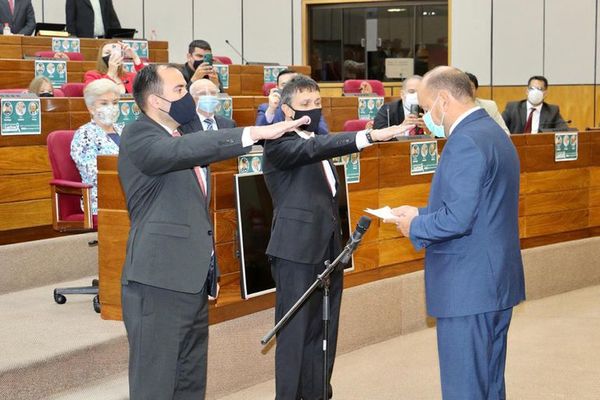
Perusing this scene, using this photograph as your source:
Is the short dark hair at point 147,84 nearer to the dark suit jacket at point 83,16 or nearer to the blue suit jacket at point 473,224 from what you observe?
the blue suit jacket at point 473,224

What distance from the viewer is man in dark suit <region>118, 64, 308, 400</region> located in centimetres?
329

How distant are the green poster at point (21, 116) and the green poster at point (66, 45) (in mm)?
4371

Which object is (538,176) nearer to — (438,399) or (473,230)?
(438,399)

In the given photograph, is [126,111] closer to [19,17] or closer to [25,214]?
[25,214]

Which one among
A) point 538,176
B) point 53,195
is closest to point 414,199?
point 538,176

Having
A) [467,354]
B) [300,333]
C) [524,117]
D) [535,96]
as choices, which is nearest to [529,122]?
[524,117]

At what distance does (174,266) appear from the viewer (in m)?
3.29

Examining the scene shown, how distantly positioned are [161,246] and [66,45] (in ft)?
25.7

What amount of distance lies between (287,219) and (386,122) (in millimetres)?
2536

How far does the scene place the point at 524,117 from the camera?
28.6ft

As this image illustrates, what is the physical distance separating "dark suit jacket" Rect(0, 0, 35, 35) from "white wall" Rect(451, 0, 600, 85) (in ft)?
19.5

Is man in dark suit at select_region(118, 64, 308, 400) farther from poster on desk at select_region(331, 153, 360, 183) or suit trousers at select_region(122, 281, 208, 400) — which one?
poster on desk at select_region(331, 153, 360, 183)

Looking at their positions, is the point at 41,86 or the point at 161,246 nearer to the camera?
the point at 161,246

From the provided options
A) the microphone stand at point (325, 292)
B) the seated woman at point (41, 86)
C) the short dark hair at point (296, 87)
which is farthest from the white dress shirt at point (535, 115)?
the microphone stand at point (325, 292)
